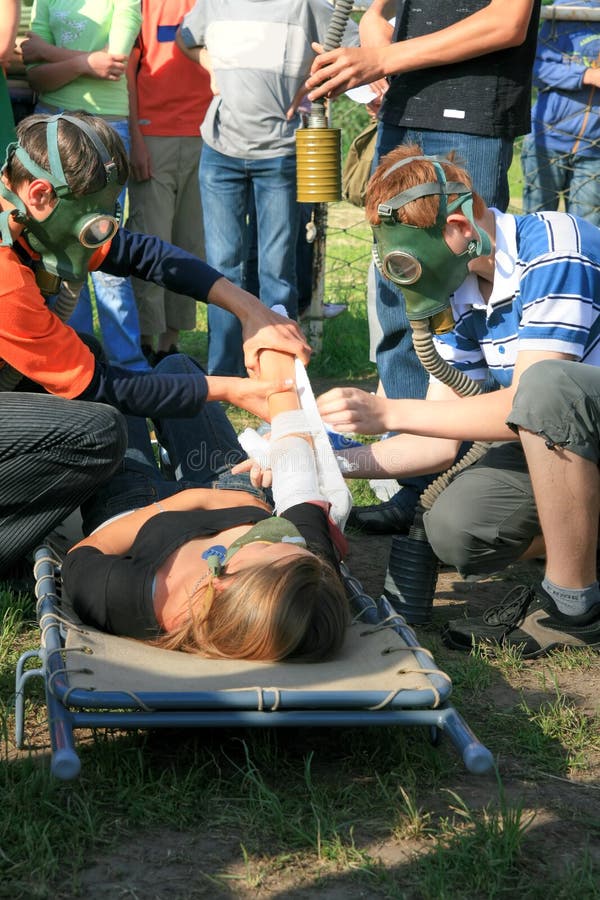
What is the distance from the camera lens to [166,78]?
646 cm

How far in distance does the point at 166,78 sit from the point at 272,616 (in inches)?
180

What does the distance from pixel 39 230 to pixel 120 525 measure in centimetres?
94

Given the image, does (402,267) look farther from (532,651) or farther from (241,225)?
(241,225)

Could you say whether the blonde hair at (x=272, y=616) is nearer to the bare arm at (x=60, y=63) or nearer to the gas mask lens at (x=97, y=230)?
the gas mask lens at (x=97, y=230)

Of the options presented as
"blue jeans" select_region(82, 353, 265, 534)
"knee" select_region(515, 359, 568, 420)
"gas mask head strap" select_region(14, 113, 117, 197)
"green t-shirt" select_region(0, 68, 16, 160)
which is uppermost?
"gas mask head strap" select_region(14, 113, 117, 197)

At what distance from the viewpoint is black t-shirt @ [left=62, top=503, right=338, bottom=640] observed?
9.91 feet

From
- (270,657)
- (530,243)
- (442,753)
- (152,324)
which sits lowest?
(152,324)

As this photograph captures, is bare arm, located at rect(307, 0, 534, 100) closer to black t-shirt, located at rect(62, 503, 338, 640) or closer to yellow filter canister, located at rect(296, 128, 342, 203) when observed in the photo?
yellow filter canister, located at rect(296, 128, 342, 203)

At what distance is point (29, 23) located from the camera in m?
6.23

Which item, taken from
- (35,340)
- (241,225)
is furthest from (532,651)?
(241,225)

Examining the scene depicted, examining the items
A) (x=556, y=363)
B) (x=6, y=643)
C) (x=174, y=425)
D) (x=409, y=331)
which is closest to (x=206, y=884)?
(x=6, y=643)

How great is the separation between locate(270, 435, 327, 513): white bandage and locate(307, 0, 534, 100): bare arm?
1630mm

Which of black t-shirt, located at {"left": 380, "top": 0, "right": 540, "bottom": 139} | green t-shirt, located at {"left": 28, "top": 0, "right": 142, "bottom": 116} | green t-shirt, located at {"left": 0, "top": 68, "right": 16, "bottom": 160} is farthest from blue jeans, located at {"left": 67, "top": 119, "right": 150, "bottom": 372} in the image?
black t-shirt, located at {"left": 380, "top": 0, "right": 540, "bottom": 139}

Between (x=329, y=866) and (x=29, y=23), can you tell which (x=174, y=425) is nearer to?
(x=329, y=866)
